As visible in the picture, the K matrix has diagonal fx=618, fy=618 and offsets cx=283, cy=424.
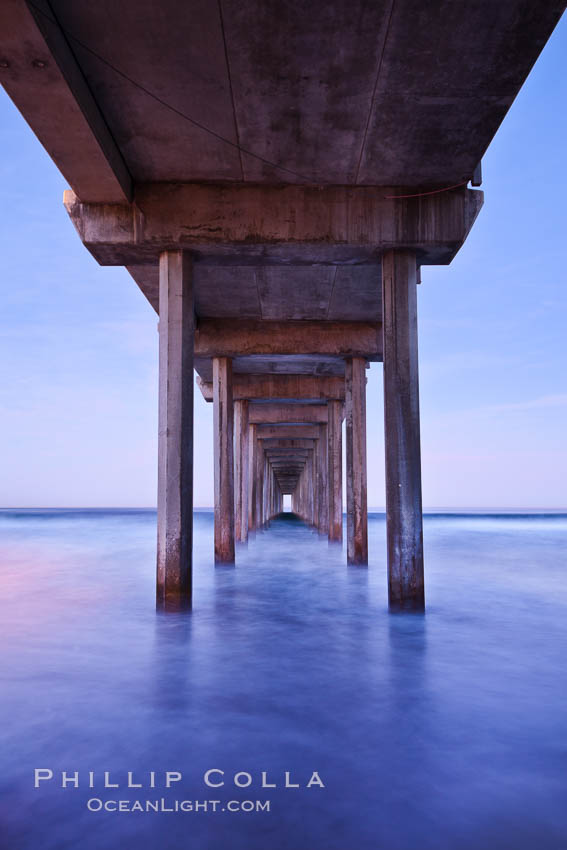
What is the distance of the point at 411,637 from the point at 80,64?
7.19m

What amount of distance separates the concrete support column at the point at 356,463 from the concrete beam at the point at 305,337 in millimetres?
488

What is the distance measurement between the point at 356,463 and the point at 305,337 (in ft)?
10.5

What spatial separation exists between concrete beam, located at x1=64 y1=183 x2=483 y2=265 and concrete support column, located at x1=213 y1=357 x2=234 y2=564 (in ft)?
21.8

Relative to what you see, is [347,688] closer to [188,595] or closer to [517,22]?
[188,595]

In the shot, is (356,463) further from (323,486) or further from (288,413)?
(323,486)

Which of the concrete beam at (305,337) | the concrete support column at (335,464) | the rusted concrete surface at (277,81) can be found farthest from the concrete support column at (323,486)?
the rusted concrete surface at (277,81)

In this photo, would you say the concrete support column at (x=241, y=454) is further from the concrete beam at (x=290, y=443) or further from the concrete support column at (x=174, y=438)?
the concrete beam at (x=290, y=443)

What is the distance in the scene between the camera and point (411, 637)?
23.3 ft

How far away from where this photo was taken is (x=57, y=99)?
6352 mm

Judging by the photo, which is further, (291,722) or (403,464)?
(403,464)

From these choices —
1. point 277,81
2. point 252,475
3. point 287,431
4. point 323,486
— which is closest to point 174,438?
point 277,81

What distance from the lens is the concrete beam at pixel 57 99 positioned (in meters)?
5.55

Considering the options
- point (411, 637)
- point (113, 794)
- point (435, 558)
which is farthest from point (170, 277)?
point (435, 558)

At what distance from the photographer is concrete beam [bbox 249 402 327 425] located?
2431 cm
